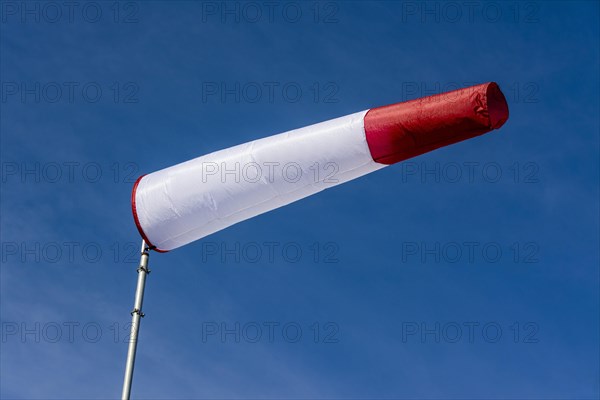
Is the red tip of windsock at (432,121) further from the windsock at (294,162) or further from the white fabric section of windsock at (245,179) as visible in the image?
the white fabric section of windsock at (245,179)

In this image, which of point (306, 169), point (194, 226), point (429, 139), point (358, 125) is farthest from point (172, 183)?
point (429, 139)

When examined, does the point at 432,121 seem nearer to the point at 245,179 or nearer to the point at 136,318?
the point at 245,179

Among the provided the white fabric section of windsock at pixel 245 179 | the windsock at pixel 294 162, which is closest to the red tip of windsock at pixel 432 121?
the windsock at pixel 294 162

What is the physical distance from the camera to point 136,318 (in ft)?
37.9

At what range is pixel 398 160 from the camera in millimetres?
11359

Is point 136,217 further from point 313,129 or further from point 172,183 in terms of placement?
point 313,129

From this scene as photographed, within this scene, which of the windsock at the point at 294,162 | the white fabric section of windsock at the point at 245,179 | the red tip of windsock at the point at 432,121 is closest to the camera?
the red tip of windsock at the point at 432,121

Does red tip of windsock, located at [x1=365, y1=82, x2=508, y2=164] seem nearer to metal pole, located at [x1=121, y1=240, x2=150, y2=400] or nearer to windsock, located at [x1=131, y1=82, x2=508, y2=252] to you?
windsock, located at [x1=131, y1=82, x2=508, y2=252]

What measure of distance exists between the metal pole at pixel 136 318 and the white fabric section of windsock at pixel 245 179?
48 centimetres

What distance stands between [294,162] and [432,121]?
2.04 m

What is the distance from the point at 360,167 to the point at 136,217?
3.46 m

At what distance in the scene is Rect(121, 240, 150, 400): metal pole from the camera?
36.1ft

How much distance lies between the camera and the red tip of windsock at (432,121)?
34.4ft

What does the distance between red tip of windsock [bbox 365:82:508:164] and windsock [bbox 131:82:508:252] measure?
0.01 m
